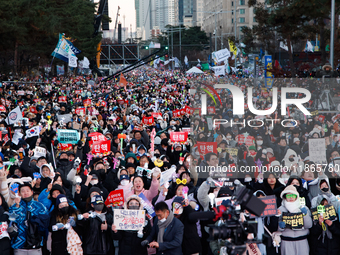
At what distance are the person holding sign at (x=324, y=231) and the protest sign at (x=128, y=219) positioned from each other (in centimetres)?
224

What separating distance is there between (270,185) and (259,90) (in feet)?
78.8

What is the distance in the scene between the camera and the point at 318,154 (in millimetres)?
8688

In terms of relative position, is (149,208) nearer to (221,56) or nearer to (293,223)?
(293,223)

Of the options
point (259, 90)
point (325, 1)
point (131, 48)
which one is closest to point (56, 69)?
point (131, 48)

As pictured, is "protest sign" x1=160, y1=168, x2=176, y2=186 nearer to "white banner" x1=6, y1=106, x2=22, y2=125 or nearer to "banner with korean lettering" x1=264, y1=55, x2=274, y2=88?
"white banner" x1=6, y1=106, x2=22, y2=125

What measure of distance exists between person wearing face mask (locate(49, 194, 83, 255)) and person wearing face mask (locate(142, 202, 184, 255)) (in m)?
0.97

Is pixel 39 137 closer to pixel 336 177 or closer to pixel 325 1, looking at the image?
pixel 336 177

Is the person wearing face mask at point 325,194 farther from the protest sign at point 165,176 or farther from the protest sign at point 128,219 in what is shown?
the protest sign at point 128,219

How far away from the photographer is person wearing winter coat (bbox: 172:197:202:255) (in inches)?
242

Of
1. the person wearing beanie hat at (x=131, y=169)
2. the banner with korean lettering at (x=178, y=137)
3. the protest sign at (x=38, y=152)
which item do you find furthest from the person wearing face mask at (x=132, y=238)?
the banner with korean lettering at (x=178, y=137)

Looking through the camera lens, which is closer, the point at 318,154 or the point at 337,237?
the point at 337,237

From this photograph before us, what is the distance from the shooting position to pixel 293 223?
244 inches

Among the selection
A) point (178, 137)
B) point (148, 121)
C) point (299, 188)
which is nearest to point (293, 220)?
point (299, 188)

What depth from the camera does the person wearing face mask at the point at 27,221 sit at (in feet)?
20.0
